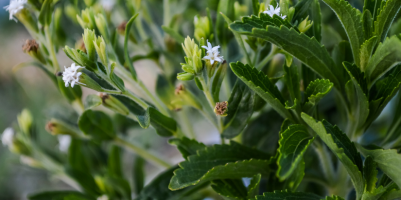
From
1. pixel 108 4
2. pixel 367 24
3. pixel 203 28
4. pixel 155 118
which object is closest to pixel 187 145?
pixel 155 118

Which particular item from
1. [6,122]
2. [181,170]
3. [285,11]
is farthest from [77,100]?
[6,122]

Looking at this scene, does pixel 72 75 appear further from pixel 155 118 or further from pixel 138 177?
pixel 138 177

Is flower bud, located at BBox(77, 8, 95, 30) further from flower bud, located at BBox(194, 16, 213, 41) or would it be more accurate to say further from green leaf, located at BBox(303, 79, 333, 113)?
green leaf, located at BBox(303, 79, 333, 113)

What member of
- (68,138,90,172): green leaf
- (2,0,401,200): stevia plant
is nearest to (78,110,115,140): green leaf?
(2,0,401,200): stevia plant

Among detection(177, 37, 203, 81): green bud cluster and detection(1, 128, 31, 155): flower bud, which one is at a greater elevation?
detection(1, 128, 31, 155): flower bud

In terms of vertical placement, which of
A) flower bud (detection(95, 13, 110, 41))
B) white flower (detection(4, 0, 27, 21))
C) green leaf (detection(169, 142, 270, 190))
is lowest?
green leaf (detection(169, 142, 270, 190))

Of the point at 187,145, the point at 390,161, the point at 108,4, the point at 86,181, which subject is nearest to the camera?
the point at 390,161

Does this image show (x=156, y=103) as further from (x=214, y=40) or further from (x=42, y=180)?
(x=42, y=180)

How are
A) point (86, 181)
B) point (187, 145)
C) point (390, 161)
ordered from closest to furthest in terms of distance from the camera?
1. point (390, 161)
2. point (187, 145)
3. point (86, 181)
